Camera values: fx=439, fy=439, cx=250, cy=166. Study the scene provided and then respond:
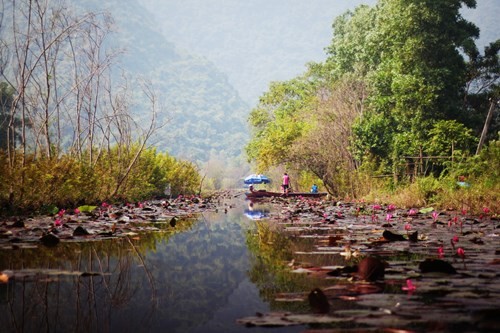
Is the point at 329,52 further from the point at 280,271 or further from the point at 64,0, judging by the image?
the point at 280,271

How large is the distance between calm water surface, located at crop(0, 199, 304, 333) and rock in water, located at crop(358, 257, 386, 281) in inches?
27.7

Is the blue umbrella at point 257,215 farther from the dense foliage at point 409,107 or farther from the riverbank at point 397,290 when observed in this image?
the dense foliage at point 409,107

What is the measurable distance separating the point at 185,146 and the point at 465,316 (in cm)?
11556

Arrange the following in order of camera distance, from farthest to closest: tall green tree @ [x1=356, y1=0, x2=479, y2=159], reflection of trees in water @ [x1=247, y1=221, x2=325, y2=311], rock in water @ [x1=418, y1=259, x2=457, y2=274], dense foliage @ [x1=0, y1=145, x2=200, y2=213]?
tall green tree @ [x1=356, y1=0, x2=479, y2=159] < dense foliage @ [x1=0, y1=145, x2=200, y2=213] < rock in water @ [x1=418, y1=259, x2=457, y2=274] < reflection of trees in water @ [x1=247, y1=221, x2=325, y2=311]

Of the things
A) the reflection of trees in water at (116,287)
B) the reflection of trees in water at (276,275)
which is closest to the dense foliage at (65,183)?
the reflection of trees in water at (116,287)

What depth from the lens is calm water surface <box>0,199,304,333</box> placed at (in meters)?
2.06

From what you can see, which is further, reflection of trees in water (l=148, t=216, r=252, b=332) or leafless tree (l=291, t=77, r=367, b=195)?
leafless tree (l=291, t=77, r=367, b=195)

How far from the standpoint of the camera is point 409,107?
2014 cm

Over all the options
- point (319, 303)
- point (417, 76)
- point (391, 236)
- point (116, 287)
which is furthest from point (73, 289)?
point (417, 76)

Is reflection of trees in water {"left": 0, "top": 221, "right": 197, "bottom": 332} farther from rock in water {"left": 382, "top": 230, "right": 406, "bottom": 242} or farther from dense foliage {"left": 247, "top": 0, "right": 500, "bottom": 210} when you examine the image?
dense foliage {"left": 247, "top": 0, "right": 500, "bottom": 210}

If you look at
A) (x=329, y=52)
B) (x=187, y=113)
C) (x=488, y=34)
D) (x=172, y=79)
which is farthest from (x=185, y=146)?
(x=488, y=34)

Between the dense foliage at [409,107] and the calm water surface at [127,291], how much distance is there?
14.6 m

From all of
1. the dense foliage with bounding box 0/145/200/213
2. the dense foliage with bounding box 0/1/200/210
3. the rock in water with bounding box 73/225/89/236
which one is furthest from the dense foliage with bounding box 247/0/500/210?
the rock in water with bounding box 73/225/89/236

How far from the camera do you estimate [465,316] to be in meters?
1.94
